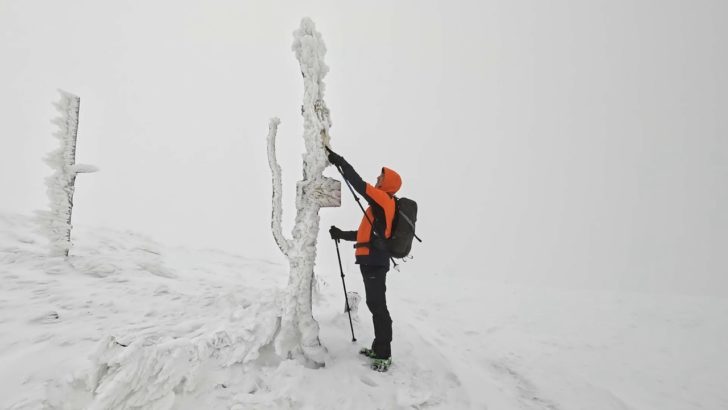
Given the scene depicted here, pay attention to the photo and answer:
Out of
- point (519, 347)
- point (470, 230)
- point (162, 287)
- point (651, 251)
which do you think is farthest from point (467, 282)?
point (470, 230)

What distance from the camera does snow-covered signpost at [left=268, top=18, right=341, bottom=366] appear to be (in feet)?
13.9

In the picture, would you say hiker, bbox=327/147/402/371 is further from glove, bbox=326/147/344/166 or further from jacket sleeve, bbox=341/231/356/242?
jacket sleeve, bbox=341/231/356/242

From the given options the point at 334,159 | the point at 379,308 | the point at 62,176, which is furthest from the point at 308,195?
the point at 62,176

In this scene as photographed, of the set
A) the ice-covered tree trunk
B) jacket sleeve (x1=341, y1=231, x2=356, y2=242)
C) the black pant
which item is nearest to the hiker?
the black pant

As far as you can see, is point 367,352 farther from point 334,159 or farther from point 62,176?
point 62,176

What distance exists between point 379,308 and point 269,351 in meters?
1.42

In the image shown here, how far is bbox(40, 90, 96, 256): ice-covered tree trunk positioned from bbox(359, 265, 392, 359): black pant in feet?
16.8

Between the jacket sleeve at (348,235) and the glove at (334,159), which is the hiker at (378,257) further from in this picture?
the jacket sleeve at (348,235)

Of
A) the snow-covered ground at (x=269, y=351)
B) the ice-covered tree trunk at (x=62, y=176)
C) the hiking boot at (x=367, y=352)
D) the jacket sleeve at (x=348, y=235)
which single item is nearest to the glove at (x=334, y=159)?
the jacket sleeve at (x=348, y=235)

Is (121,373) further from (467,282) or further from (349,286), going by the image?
(467,282)

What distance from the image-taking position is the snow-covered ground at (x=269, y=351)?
9.70ft

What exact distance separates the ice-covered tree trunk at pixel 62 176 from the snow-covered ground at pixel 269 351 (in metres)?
0.39

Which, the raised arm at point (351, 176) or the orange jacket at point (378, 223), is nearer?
the raised arm at point (351, 176)

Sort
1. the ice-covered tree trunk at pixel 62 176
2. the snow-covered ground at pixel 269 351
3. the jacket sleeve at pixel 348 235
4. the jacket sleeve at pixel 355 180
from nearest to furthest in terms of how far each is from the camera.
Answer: the snow-covered ground at pixel 269 351
the jacket sleeve at pixel 355 180
the jacket sleeve at pixel 348 235
the ice-covered tree trunk at pixel 62 176
